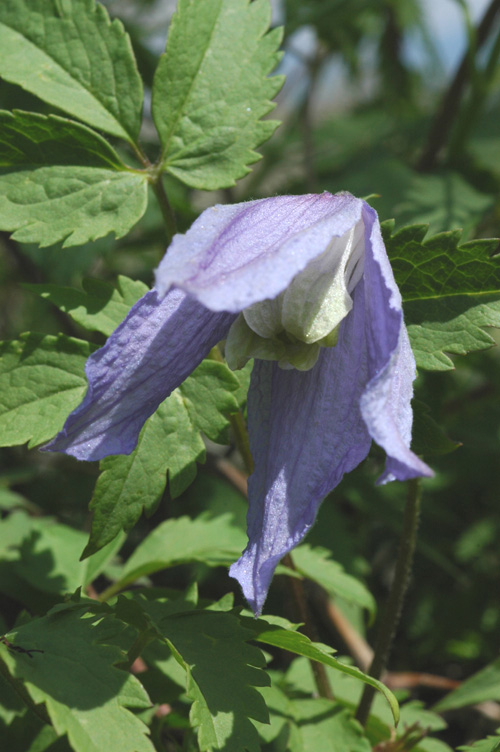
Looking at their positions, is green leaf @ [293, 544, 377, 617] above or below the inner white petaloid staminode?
below

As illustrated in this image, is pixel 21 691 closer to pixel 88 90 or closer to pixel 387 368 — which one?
pixel 387 368

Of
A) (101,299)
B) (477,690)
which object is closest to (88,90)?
(101,299)

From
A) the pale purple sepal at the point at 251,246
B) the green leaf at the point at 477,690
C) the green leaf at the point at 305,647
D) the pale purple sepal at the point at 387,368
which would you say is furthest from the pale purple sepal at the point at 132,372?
the green leaf at the point at 477,690

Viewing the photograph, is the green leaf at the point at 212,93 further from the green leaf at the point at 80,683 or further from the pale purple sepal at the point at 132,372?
the green leaf at the point at 80,683

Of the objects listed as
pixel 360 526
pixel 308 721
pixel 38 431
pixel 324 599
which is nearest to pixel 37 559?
pixel 38 431

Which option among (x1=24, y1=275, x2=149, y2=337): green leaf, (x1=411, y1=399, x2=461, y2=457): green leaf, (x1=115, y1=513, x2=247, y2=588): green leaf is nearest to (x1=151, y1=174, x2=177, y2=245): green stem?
(x1=24, y1=275, x2=149, y2=337): green leaf

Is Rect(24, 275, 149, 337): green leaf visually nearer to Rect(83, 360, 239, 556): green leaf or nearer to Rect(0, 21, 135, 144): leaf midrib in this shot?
Rect(83, 360, 239, 556): green leaf
